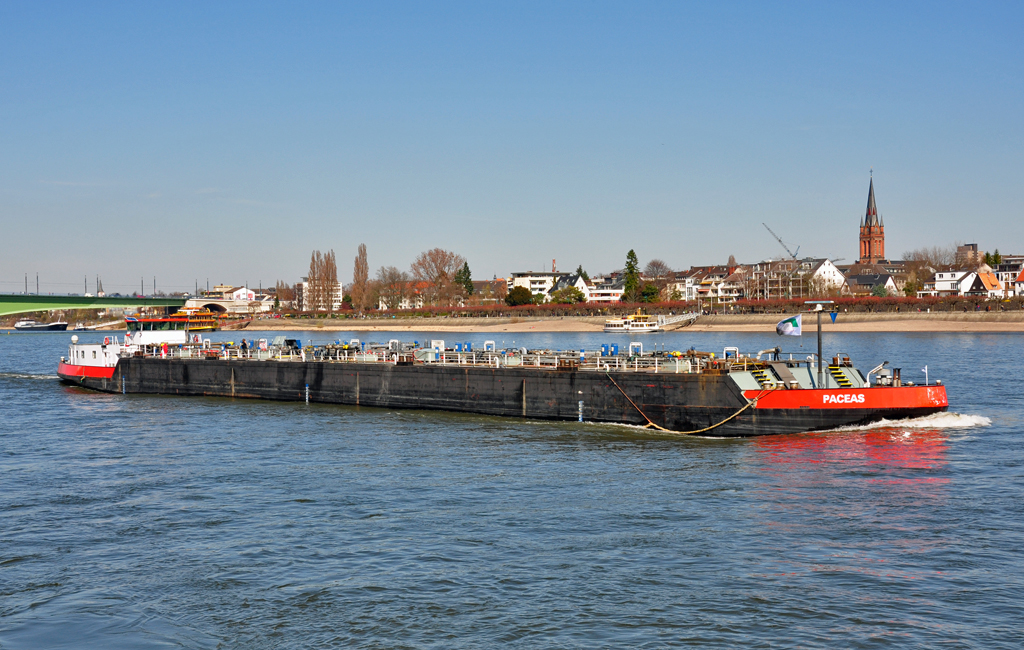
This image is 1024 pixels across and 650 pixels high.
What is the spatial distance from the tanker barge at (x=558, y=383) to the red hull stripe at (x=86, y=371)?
0.09m

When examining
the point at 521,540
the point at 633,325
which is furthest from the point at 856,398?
the point at 633,325

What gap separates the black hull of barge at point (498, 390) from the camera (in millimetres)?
39562

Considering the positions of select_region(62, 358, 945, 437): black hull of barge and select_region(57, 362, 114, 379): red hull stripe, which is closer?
select_region(62, 358, 945, 437): black hull of barge

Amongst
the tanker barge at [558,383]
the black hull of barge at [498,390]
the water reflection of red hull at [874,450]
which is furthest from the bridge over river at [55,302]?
the water reflection of red hull at [874,450]

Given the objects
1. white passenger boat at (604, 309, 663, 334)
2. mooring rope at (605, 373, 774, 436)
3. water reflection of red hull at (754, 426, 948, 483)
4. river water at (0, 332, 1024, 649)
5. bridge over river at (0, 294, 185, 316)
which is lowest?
river water at (0, 332, 1024, 649)

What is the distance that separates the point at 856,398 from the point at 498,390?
20192 millimetres

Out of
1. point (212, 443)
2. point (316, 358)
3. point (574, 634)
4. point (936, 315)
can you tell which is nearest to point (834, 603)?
point (574, 634)

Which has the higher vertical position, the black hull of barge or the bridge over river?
the bridge over river

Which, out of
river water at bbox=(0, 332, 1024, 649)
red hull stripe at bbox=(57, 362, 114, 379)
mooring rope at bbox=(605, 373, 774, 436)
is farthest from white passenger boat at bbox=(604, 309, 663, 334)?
river water at bbox=(0, 332, 1024, 649)

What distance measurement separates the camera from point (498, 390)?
49.7 metres

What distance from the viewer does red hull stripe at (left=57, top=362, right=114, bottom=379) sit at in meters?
71.8

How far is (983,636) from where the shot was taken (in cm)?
1759

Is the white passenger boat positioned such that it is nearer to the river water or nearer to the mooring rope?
the mooring rope

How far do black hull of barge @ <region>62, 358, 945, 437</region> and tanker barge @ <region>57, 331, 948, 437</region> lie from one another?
0.06m
